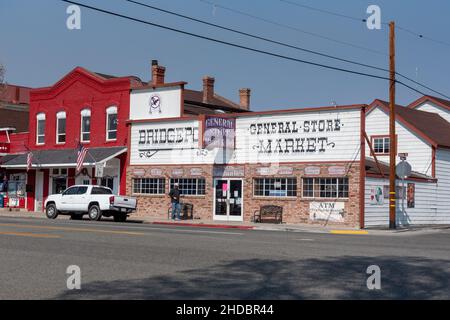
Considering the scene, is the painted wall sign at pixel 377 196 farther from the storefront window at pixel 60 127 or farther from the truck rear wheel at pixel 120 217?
the storefront window at pixel 60 127

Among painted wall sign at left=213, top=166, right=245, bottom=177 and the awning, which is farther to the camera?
the awning

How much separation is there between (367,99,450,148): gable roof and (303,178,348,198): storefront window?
8.17 meters

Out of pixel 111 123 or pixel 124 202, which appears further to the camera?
pixel 111 123

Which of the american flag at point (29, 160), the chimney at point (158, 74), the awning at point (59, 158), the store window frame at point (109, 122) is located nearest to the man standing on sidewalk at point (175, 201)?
the awning at point (59, 158)

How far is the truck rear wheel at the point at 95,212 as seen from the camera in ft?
100

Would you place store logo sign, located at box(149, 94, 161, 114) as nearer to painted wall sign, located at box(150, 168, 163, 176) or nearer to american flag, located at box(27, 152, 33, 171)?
painted wall sign, located at box(150, 168, 163, 176)

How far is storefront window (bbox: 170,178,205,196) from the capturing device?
3428cm

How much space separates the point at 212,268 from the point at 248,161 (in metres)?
20.8

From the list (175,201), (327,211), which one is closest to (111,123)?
(175,201)

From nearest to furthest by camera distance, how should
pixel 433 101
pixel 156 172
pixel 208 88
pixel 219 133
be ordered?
pixel 219 133 < pixel 156 172 < pixel 433 101 < pixel 208 88

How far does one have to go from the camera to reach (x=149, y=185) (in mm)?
36375

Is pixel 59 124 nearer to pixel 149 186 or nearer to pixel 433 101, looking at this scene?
pixel 149 186

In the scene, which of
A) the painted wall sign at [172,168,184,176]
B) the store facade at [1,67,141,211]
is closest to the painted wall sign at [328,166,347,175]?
the painted wall sign at [172,168,184,176]

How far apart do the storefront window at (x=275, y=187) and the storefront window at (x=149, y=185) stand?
583 centimetres
